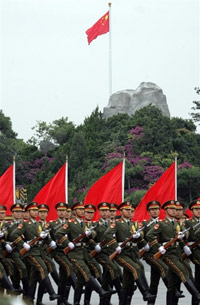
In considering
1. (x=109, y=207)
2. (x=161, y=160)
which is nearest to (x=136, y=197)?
(x=161, y=160)

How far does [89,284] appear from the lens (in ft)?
43.6

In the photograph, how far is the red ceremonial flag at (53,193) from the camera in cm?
1848

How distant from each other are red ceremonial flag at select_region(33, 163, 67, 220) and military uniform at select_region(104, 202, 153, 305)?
5.06 metres

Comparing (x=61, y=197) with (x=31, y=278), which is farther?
(x=61, y=197)

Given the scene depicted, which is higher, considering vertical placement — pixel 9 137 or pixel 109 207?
pixel 9 137

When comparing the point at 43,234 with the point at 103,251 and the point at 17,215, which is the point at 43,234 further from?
the point at 17,215

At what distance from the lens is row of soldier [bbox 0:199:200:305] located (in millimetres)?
12258

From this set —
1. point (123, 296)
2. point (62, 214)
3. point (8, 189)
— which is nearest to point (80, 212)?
point (62, 214)

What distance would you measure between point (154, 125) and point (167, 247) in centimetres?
3899

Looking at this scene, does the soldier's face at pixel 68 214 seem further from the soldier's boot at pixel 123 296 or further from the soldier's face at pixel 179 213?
the soldier's face at pixel 179 213

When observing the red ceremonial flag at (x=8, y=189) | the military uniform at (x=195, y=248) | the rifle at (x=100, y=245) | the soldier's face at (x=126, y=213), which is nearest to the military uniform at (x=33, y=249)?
the rifle at (x=100, y=245)

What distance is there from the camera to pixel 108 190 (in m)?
17.8

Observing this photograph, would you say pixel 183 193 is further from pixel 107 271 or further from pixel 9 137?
pixel 107 271

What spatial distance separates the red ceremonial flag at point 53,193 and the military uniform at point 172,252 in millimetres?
5847
